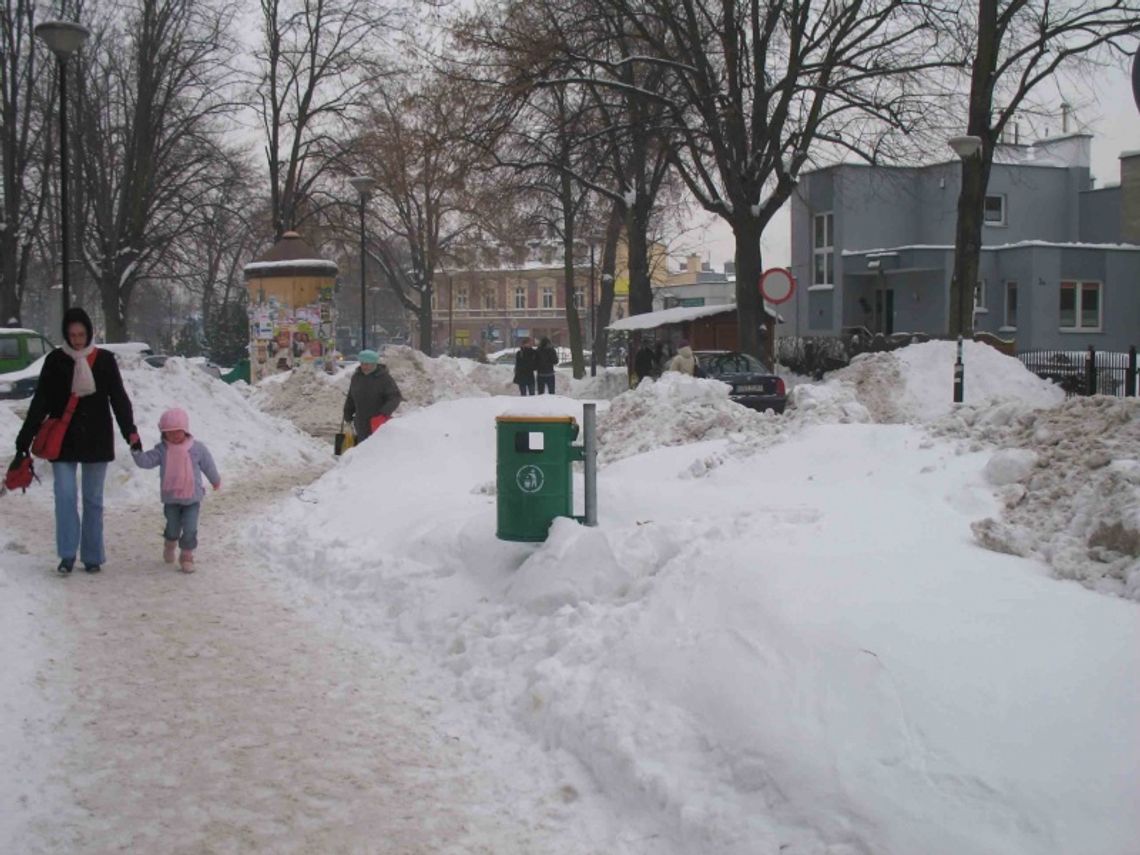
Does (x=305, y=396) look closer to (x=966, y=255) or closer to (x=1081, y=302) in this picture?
(x=966, y=255)

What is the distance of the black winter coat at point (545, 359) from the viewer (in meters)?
27.9

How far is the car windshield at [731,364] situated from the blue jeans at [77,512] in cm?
1715

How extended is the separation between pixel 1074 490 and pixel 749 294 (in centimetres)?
Result: 2074

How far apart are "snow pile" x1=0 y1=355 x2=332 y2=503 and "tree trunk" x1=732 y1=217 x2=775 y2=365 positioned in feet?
39.3

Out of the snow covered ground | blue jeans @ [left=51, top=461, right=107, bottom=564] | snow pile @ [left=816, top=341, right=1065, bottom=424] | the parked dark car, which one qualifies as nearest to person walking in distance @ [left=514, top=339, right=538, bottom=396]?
the parked dark car

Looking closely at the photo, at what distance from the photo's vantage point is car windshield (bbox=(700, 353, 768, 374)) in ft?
79.7

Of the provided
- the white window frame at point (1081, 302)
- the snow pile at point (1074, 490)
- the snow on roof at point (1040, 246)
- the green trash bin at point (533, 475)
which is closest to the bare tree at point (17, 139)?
the snow on roof at point (1040, 246)

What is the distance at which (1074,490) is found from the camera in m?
6.04

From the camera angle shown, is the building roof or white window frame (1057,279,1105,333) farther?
white window frame (1057,279,1105,333)

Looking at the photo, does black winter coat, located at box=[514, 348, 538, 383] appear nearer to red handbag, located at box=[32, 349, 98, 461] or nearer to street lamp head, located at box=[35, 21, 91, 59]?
street lamp head, located at box=[35, 21, 91, 59]

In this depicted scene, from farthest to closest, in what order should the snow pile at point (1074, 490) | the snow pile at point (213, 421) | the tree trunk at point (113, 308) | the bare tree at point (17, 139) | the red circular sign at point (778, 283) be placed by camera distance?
the tree trunk at point (113, 308)
the bare tree at point (17, 139)
the red circular sign at point (778, 283)
the snow pile at point (213, 421)
the snow pile at point (1074, 490)

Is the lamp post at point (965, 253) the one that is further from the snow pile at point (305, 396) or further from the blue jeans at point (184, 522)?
the blue jeans at point (184, 522)

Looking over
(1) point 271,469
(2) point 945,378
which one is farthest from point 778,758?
(2) point 945,378

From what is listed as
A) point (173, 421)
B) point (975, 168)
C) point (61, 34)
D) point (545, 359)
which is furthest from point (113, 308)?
point (173, 421)
